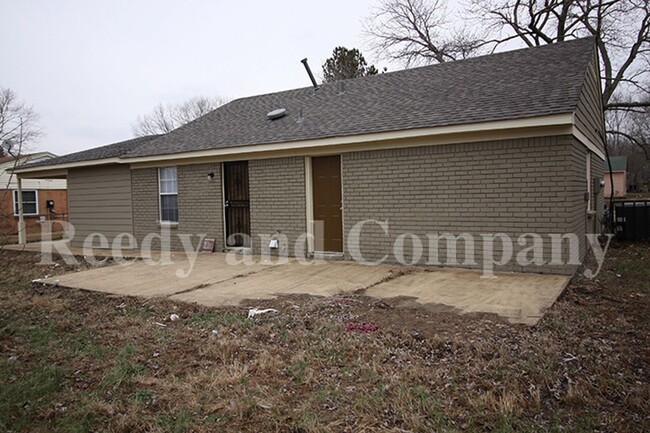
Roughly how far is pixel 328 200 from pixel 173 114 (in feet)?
128

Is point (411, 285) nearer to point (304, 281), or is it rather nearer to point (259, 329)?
point (304, 281)

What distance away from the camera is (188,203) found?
11.9m

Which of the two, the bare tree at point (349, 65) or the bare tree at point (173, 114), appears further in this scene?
the bare tree at point (173, 114)

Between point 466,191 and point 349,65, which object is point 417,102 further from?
point 349,65

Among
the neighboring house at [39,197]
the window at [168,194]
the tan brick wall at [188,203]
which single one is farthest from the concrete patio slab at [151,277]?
the neighboring house at [39,197]

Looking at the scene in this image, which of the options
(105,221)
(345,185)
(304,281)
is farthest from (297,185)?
(105,221)

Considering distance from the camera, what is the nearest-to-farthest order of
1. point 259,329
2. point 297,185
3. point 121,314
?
1. point 259,329
2. point 121,314
3. point 297,185

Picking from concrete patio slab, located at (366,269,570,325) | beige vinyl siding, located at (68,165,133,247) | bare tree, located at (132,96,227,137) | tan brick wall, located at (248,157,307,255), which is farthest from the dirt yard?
bare tree, located at (132,96,227,137)

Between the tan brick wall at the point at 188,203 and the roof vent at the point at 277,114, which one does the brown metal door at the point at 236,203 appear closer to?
the tan brick wall at the point at 188,203

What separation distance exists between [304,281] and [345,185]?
8.70 feet

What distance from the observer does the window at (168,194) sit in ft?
40.4

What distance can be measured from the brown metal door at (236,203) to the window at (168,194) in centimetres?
175

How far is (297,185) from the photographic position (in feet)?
33.5

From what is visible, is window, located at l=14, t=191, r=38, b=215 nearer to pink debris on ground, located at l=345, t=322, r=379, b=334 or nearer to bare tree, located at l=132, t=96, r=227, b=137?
bare tree, located at l=132, t=96, r=227, b=137
